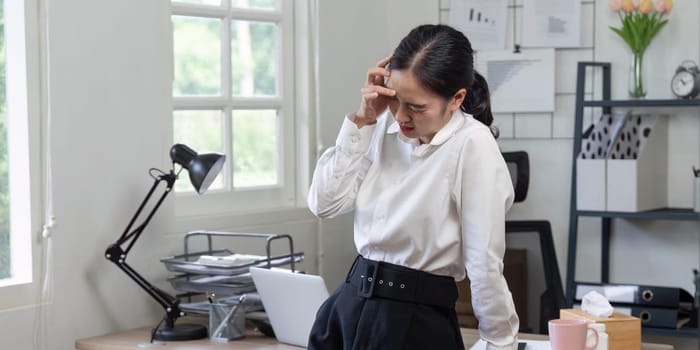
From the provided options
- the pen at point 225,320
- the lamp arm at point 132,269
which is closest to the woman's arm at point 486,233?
the pen at point 225,320

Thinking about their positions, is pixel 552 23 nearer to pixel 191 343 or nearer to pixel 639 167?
pixel 639 167

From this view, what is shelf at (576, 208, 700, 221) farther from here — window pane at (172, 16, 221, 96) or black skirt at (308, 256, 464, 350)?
black skirt at (308, 256, 464, 350)

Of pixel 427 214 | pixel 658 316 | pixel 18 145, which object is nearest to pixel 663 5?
pixel 658 316

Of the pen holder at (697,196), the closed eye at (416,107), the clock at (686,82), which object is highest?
the clock at (686,82)

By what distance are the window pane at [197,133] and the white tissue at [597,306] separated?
5.49 feet

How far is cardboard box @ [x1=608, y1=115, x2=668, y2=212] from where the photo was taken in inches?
154

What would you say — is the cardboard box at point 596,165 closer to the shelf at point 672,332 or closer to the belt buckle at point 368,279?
the shelf at point 672,332

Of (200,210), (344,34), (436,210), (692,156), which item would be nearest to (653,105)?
(692,156)

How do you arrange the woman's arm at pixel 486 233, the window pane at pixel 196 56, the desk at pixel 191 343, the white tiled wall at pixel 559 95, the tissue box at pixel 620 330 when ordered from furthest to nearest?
the white tiled wall at pixel 559 95, the window pane at pixel 196 56, the desk at pixel 191 343, the tissue box at pixel 620 330, the woman's arm at pixel 486 233

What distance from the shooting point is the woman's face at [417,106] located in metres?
2.02

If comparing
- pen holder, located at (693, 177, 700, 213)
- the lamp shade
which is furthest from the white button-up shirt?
pen holder, located at (693, 177, 700, 213)

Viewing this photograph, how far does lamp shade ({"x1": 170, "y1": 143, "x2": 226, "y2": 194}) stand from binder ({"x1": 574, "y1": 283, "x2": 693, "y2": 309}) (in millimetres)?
1586

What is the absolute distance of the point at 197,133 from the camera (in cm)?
373

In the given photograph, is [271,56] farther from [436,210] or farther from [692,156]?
[436,210]
